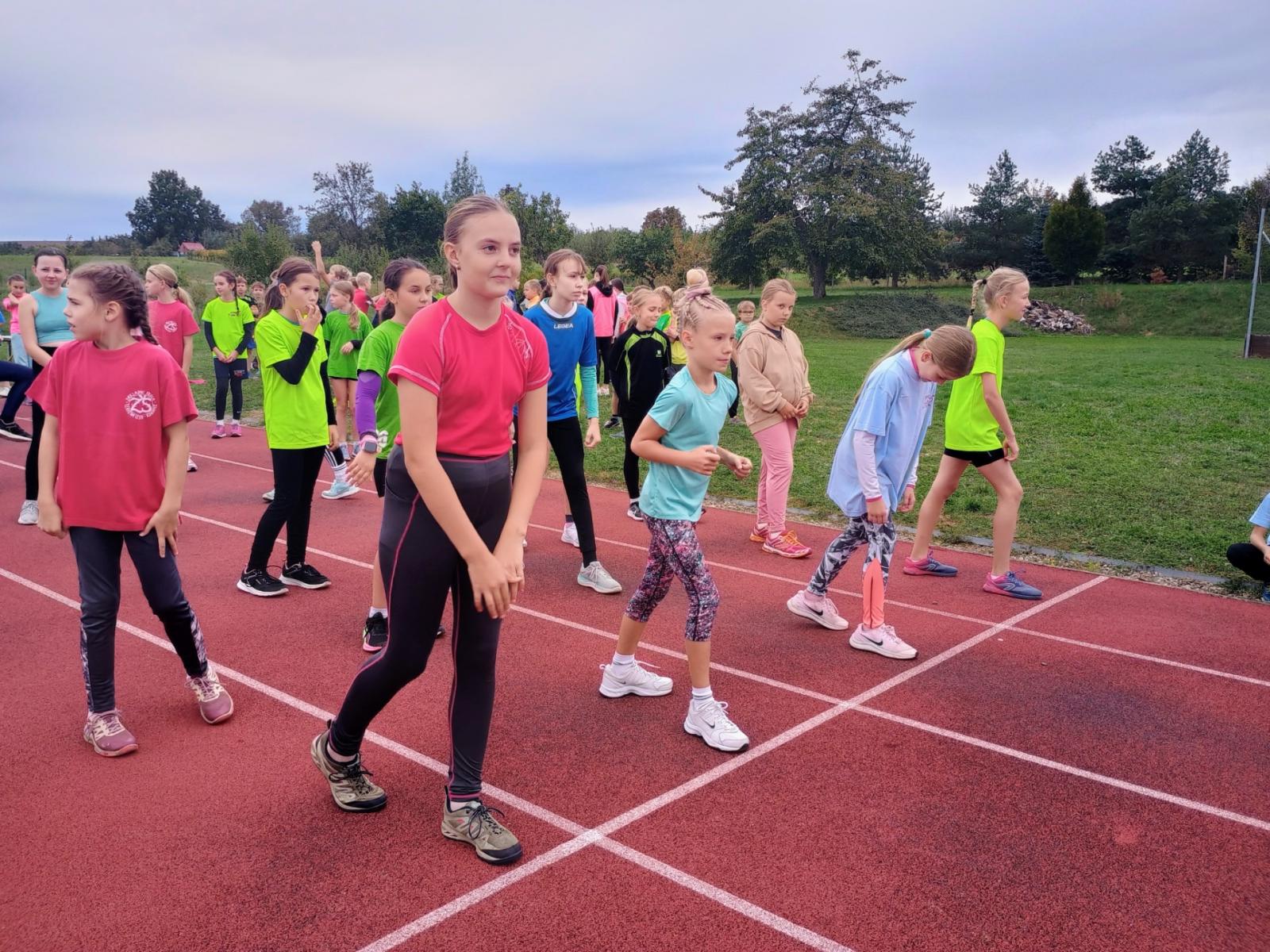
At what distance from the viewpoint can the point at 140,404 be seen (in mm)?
3830

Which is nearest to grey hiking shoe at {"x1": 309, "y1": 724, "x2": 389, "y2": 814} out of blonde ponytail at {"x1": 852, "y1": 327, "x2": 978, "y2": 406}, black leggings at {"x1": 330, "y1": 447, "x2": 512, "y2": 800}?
black leggings at {"x1": 330, "y1": 447, "x2": 512, "y2": 800}

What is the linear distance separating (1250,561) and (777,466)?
3.34 metres

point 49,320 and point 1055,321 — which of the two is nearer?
point 49,320

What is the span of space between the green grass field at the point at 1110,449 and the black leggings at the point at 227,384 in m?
1.67

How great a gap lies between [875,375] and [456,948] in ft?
11.7

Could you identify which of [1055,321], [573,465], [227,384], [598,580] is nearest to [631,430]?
[573,465]

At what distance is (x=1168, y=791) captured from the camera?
3.75 metres

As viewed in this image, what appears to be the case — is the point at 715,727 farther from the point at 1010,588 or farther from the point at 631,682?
the point at 1010,588

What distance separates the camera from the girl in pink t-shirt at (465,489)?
109 inches

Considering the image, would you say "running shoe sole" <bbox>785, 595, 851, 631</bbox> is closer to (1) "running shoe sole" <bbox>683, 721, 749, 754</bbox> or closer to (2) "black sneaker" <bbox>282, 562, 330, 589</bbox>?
(1) "running shoe sole" <bbox>683, 721, 749, 754</bbox>

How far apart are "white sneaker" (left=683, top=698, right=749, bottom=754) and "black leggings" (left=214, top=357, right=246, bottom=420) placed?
10.3m

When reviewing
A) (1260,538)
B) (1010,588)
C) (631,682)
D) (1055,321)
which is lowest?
(631,682)

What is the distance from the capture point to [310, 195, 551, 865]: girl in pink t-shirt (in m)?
2.76

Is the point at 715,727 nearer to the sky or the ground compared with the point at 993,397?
nearer to the ground
